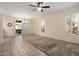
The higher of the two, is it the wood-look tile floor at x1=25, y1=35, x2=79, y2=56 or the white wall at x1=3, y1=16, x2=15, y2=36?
the white wall at x1=3, y1=16, x2=15, y2=36

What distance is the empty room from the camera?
4656 millimetres

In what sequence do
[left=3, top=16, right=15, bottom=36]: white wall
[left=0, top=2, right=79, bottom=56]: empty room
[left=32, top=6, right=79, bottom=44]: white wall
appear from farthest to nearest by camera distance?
[left=3, top=16, right=15, bottom=36]: white wall → [left=32, top=6, right=79, bottom=44]: white wall → [left=0, top=2, right=79, bottom=56]: empty room

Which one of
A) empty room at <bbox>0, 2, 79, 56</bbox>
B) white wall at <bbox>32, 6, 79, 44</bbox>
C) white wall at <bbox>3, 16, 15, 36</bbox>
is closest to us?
empty room at <bbox>0, 2, 79, 56</bbox>

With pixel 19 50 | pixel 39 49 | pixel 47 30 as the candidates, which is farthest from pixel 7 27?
pixel 39 49

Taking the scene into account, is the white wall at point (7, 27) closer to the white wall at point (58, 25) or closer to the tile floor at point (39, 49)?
the white wall at point (58, 25)

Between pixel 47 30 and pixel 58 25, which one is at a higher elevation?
pixel 58 25

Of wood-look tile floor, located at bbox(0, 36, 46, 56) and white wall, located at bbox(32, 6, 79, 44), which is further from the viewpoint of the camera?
white wall, located at bbox(32, 6, 79, 44)

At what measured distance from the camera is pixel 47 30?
33.5ft

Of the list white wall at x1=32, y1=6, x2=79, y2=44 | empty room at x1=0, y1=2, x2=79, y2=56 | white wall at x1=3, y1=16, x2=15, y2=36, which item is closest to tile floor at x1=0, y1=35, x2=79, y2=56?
empty room at x1=0, y1=2, x2=79, y2=56

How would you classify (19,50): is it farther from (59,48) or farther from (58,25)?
(58,25)

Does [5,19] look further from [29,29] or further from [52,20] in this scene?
[52,20]

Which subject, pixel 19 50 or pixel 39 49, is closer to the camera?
pixel 19 50

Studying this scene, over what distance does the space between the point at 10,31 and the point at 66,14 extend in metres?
7.27

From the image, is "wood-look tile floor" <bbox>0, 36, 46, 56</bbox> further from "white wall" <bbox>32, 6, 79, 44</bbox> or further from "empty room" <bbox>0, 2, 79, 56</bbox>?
"white wall" <bbox>32, 6, 79, 44</bbox>
